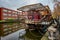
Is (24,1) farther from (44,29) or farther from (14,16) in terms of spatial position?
(44,29)

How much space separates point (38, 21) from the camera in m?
1.11

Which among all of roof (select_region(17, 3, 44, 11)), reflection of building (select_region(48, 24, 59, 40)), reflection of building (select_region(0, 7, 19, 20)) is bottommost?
reflection of building (select_region(48, 24, 59, 40))

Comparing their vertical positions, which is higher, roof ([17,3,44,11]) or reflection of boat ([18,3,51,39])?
roof ([17,3,44,11])

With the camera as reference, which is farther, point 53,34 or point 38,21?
point 38,21

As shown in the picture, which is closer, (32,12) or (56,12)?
(56,12)

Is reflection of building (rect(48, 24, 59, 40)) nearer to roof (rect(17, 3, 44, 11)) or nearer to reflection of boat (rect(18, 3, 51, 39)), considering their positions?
reflection of boat (rect(18, 3, 51, 39))

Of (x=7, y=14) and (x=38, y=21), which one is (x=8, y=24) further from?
(x=38, y=21)

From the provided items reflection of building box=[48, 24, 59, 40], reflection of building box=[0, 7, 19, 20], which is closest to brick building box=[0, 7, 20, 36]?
reflection of building box=[0, 7, 19, 20]

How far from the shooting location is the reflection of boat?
1.11 meters

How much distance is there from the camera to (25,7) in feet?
3.96

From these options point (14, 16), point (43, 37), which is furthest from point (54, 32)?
point (14, 16)

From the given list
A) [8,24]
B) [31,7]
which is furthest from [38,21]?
[8,24]

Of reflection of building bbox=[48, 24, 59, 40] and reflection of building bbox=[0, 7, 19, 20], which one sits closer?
reflection of building bbox=[48, 24, 59, 40]

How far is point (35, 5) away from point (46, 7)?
0.10 metres
